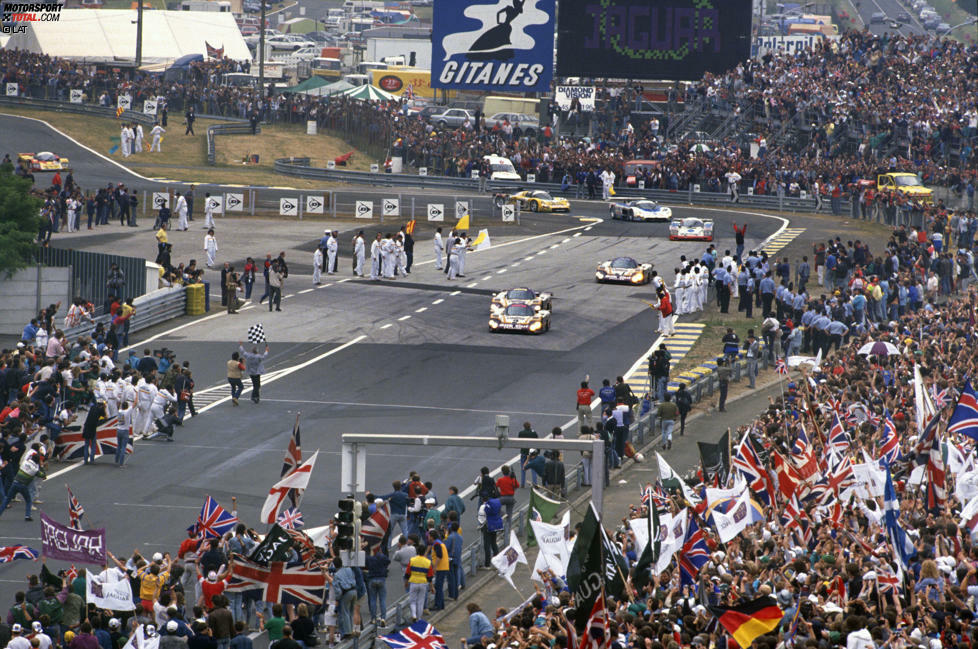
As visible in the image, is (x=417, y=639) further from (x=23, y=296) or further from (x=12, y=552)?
(x=23, y=296)

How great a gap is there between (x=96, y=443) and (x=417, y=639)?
1494 centimetres

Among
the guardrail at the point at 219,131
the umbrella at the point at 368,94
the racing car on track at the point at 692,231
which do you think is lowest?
the racing car on track at the point at 692,231

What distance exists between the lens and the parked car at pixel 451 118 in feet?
283

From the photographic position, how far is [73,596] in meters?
20.0

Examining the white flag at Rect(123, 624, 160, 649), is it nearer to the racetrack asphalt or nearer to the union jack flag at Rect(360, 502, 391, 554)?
the union jack flag at Rect(360, 502, 391, 554)

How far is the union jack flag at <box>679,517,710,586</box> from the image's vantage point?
1898cm

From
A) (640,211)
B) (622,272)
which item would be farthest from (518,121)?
(622,272)

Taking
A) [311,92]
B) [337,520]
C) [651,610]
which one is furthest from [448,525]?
[311,92]

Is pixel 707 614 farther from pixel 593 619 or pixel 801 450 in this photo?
pixel 801 450

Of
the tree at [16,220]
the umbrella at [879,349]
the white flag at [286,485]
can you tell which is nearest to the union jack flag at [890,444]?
the white flag at [286,485]

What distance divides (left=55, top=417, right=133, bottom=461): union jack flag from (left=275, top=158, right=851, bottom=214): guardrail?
40.4 m

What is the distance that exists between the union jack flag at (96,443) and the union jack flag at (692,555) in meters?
14.7

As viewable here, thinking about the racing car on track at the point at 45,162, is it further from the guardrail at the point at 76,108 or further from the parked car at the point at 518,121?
the parked car at the point at 518,121

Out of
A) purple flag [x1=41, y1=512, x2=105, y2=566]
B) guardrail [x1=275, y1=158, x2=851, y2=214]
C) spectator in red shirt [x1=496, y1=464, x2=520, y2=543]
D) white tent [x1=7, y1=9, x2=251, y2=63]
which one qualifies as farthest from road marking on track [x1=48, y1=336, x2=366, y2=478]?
white tent [x1=7, y1=9, x2=251, y2=63]
